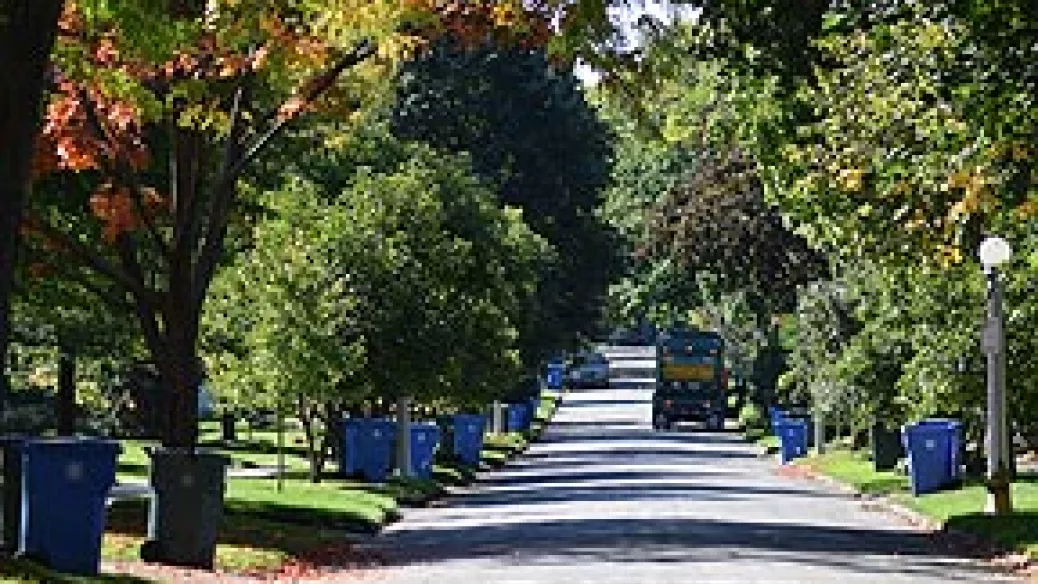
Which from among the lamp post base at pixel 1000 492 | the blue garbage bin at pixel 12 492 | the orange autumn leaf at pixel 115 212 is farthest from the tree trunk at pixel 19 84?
the lamp post base at pixel 1000 492

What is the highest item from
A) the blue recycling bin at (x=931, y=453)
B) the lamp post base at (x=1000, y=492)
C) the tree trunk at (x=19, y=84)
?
the tree trunk at (x=19, y=84)

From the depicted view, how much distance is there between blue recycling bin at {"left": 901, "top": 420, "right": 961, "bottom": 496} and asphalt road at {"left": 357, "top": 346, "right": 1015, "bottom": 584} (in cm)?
108

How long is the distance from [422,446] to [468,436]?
337 inches

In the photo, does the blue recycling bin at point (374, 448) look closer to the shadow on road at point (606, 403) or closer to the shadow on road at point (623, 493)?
the shadow on road at point (623, 493)

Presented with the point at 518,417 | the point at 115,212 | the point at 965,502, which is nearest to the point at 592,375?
the point at 518,417

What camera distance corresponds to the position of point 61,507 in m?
19.3

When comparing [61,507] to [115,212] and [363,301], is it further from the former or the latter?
[363,301]

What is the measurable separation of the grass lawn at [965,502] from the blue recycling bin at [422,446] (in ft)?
27.6

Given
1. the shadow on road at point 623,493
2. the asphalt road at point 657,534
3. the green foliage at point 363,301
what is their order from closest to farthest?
the asphalt road at point 657,534, the shadow on road at point 623,493, the green foliage at point 363,301

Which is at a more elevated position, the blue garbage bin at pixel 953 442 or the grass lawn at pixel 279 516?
the blue garbage bin at pixel 953 442

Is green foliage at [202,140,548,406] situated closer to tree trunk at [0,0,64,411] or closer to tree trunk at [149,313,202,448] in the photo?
tree trunk at [149,313,202,448]

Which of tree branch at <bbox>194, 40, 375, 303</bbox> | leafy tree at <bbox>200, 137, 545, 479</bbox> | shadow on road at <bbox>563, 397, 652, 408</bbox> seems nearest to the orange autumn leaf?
tree branch at <bbox>194, 40, 375, 303</bbox>

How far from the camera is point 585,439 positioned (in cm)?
7069

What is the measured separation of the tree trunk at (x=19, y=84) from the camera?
40.5 feet
